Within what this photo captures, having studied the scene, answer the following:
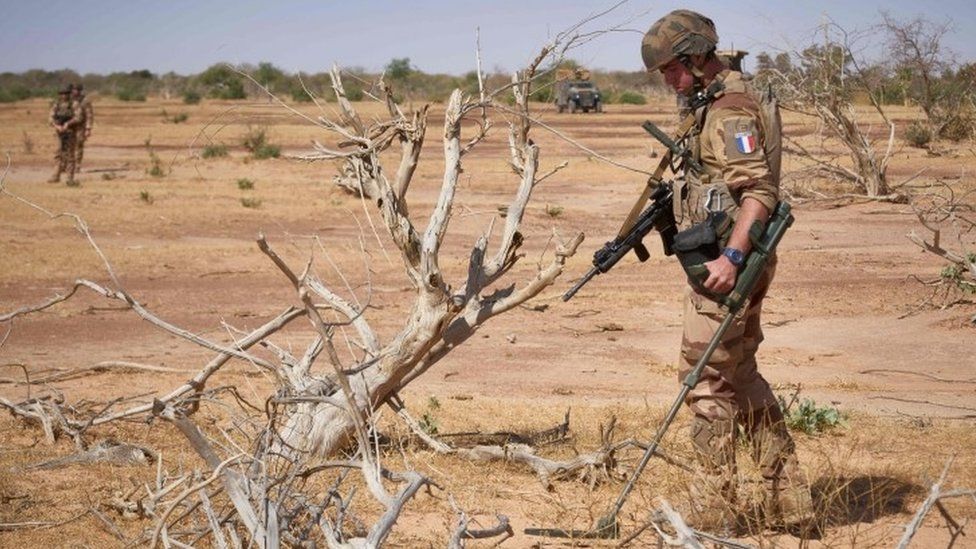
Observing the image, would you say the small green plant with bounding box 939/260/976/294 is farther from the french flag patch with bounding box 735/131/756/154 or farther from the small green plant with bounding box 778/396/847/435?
the french flag patch with bounding box 735/131/756/154

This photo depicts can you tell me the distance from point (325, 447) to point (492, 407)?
1.96 metres

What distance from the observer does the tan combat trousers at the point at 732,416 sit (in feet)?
15.3

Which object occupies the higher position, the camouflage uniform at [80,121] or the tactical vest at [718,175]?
the tactical vest at [718,175]

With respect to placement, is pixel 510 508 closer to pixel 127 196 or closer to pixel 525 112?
pixel 525 112

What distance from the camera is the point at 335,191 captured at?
59.3 feet

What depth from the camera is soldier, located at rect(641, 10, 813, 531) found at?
459 cm

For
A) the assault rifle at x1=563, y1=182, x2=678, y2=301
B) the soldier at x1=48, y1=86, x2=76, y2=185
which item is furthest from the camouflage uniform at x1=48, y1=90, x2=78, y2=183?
the assault rifle at x1=563, y1=182, x2=678, y2=301

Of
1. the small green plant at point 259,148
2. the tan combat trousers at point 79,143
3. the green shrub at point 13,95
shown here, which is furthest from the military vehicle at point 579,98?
the green shrub at point 13,95

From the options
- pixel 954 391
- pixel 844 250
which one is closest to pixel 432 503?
pixel 954 391

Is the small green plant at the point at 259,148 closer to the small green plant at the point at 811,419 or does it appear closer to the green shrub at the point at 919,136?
the green shrub at the point at 919,136

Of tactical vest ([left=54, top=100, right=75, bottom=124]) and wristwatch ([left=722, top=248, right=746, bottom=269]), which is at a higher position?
wristwatch ([left=722, top=248, right=746, bottom=269])

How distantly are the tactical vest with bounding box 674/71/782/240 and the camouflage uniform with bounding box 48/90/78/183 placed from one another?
16522 mm

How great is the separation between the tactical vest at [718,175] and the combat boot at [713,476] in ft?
2.17

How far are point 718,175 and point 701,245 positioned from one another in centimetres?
29
